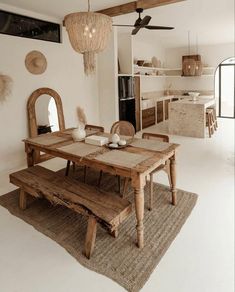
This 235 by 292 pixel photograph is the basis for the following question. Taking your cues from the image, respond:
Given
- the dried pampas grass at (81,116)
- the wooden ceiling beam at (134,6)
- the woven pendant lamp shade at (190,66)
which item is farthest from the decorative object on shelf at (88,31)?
the woven pendant lamp shade at (190,66)

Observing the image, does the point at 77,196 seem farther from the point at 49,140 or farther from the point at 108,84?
the point at 108,84

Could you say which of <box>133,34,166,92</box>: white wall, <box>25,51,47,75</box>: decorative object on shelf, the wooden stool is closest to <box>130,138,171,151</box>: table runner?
<box>25,51,47,75</box>: decorative object on shelf

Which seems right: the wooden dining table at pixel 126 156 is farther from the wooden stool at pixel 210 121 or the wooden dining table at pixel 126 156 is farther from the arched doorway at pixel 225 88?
the arched doorway at pixel 225 88

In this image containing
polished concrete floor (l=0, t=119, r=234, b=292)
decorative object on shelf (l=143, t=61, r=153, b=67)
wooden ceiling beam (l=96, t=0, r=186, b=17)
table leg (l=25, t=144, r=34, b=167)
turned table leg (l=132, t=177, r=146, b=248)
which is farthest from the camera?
decorative object on shelf (l=143, t=61, r=153, b=67)

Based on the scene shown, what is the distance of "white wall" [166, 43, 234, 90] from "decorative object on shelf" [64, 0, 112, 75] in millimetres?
7176

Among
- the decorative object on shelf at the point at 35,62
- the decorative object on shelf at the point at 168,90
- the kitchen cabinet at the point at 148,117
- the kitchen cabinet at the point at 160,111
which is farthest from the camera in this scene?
the decorative object on shelf at the point at 168,90

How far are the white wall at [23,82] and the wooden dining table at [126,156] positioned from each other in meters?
1.16

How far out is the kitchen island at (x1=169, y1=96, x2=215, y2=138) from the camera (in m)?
5.76

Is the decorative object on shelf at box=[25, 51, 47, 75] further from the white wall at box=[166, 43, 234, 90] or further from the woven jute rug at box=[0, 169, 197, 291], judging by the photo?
the white wall at box=[166, 43, 234, 90]

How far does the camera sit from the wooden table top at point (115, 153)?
2.14 m

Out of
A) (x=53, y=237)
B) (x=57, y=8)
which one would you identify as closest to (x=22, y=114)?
(x=57, y=8)

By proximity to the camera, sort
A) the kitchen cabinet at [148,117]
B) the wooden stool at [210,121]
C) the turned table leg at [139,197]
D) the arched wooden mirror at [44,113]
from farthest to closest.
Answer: the kitchen cabinet at [148,117] → the wooden stool at [210,121] → the arched wooden mirror at [44,113] → the turned table leg at [139,197]

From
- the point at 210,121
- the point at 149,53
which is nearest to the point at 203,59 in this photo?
the point at 149,53

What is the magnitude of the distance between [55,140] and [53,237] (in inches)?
47.6
